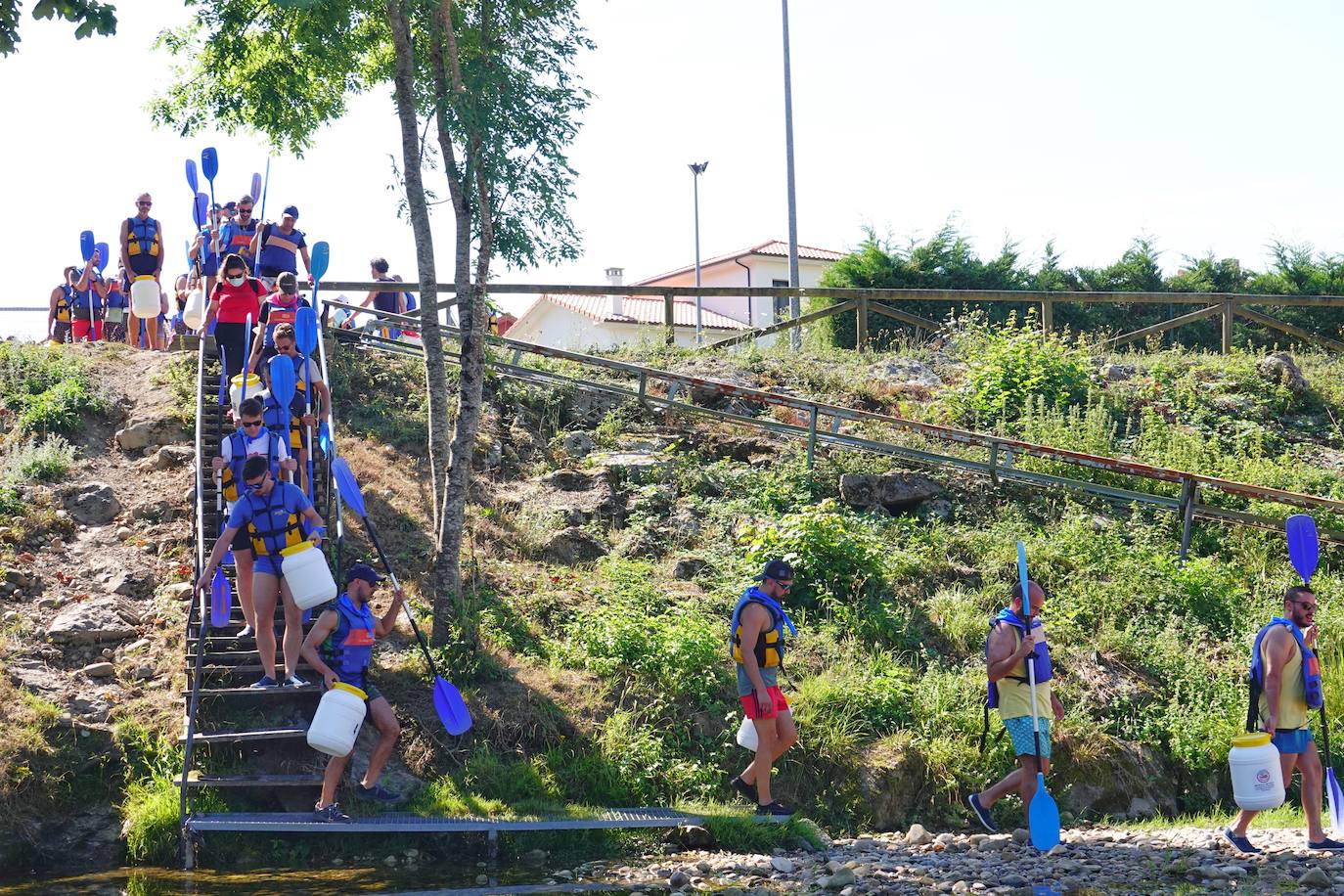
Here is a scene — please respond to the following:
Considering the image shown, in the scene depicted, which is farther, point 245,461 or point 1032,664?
point 245,461

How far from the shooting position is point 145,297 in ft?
51.9

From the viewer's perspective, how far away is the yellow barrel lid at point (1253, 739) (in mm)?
9289

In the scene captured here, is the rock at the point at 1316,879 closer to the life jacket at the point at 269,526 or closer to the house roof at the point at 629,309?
the life jacket at the point at 269,526

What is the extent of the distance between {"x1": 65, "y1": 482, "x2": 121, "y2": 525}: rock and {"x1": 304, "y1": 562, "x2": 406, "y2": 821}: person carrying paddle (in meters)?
4.12

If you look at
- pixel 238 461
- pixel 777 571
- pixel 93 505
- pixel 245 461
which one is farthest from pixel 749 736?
pixel 93 505

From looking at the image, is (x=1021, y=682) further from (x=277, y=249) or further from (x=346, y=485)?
(x=277, y=249)

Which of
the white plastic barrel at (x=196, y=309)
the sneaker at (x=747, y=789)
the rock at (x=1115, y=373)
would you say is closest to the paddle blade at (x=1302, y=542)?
the sneaker at (x=747, y=789)

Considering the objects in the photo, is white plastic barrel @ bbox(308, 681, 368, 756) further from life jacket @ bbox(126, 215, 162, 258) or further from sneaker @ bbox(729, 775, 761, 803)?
life jacket @ bbox(126, 215, 162, 258)

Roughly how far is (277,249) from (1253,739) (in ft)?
34.0

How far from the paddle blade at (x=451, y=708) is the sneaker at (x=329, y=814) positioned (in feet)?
3.51

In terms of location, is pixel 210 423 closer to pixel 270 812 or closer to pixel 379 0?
pixel 379 0

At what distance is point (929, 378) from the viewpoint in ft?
59.3

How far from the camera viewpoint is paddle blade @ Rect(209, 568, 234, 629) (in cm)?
1030

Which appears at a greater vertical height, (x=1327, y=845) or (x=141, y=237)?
(x=141, y=237)
